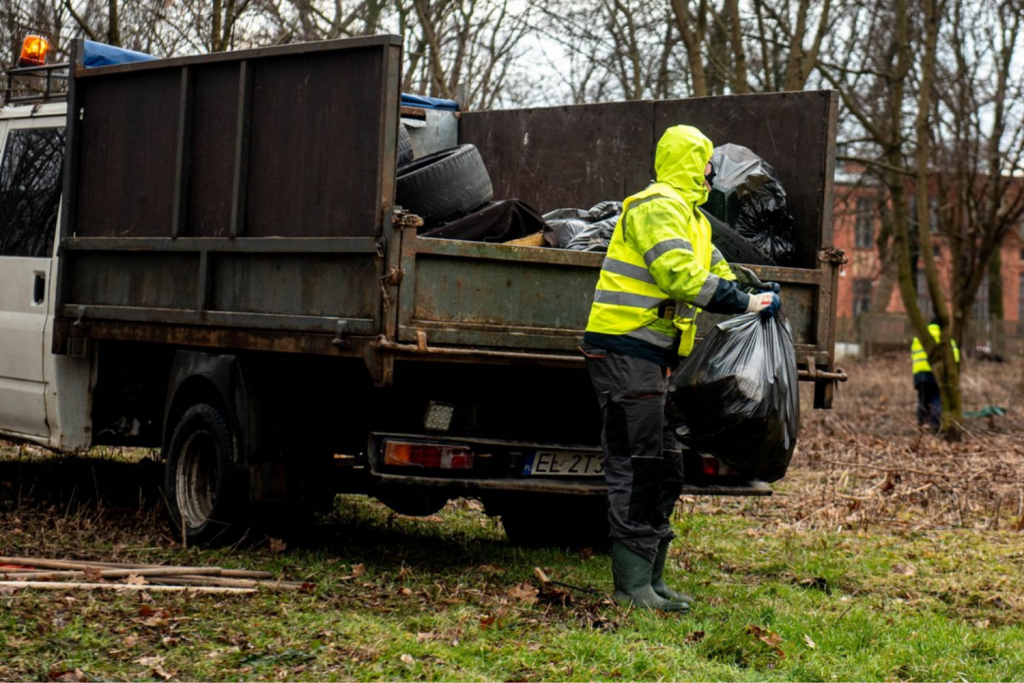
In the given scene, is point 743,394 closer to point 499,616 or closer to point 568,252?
point 568,252

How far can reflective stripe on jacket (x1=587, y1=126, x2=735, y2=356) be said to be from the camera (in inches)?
205

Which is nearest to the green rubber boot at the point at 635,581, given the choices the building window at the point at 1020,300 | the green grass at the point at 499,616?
the green grass at the point at 499,616

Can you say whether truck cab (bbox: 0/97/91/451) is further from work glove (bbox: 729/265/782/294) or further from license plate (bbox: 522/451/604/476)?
work glove (bbox: 729/265/782/294)

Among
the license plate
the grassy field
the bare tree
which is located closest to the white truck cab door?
the grassy field

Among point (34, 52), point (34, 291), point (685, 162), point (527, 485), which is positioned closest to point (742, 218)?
→ point (685, 162)

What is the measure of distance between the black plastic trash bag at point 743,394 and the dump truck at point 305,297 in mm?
613

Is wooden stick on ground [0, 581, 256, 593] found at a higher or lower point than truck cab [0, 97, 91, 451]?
lower

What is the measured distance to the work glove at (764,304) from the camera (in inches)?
210

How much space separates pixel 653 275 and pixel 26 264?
3799 mm

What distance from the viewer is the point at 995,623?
561 centimetres

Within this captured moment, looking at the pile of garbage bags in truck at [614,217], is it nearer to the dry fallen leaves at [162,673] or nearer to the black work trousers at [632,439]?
the black work trousers at [632,439]

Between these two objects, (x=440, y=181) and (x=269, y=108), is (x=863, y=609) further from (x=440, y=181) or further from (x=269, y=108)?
(x=269, y=108)

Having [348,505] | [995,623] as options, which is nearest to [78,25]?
[348,505]

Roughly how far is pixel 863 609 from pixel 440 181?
8.75 feet
